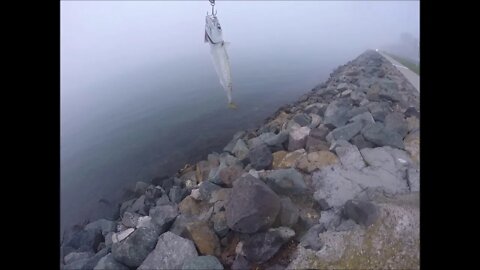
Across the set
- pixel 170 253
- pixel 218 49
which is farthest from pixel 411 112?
pixel 170 253

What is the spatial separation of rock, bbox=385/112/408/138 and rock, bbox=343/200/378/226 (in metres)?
0.86

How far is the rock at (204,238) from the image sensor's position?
206cm

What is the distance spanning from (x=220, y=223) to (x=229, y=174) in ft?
1.52

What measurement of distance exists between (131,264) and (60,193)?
2.42 feet

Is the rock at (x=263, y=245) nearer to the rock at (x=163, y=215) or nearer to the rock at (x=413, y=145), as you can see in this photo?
the rock at (x=163, y=215)

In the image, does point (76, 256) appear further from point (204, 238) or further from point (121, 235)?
point (204, 238)

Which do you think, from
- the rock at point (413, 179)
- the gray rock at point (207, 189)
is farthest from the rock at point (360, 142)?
the gray rock at point (207, 189)

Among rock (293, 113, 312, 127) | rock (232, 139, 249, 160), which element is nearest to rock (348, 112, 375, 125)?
rock (293, 113, 312, 127)

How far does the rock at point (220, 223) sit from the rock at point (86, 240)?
0.81m

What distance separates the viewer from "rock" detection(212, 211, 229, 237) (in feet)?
6.97

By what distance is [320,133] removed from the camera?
2.82m
